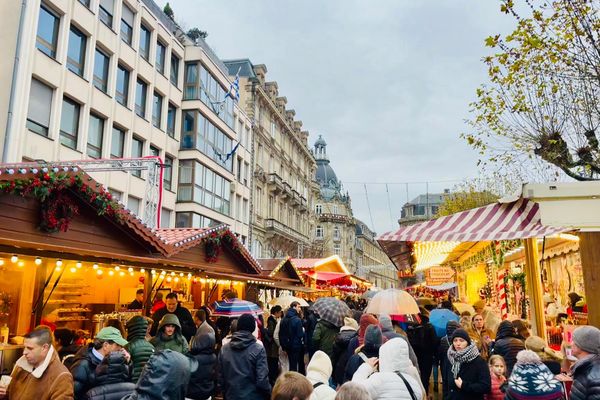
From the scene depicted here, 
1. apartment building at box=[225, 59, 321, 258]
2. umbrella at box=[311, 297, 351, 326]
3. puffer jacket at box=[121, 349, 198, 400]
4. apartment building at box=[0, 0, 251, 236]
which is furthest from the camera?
apartment building at box=[225, 59, 321, 258]

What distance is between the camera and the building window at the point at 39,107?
669 inches

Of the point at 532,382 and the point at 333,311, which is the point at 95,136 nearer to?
the point at 333,311

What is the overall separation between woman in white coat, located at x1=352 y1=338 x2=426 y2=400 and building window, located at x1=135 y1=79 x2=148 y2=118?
2246 centimetres

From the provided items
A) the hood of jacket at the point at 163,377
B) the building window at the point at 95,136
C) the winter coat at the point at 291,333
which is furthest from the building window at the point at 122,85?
the hood of jacket at the point at 163,377

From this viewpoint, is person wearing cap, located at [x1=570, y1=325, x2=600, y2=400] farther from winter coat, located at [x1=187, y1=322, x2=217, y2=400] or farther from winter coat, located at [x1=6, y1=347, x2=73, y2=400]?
winter coat, located at [x1=6, y1=347, x2=73, y2=400]

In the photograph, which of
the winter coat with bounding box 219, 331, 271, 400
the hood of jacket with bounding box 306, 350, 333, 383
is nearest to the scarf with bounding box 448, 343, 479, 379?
the hood of jacket with bounding box 306, 350, 333, 383

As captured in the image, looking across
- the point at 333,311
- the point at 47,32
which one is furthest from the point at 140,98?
the point at 333,311

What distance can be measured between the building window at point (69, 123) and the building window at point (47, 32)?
6.36ft

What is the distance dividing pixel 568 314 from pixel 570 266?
1685 mm

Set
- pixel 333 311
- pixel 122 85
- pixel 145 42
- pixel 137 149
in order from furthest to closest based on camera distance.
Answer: pixel 145 42 < pixel 137 149 < pixel 122 85 < pixel 333 311

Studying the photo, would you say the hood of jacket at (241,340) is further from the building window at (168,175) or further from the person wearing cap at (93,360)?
the building window at (168,175)

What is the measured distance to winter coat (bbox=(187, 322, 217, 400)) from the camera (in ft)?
19.2

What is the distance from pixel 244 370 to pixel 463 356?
2.46 meters

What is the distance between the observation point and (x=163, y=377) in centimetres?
353
